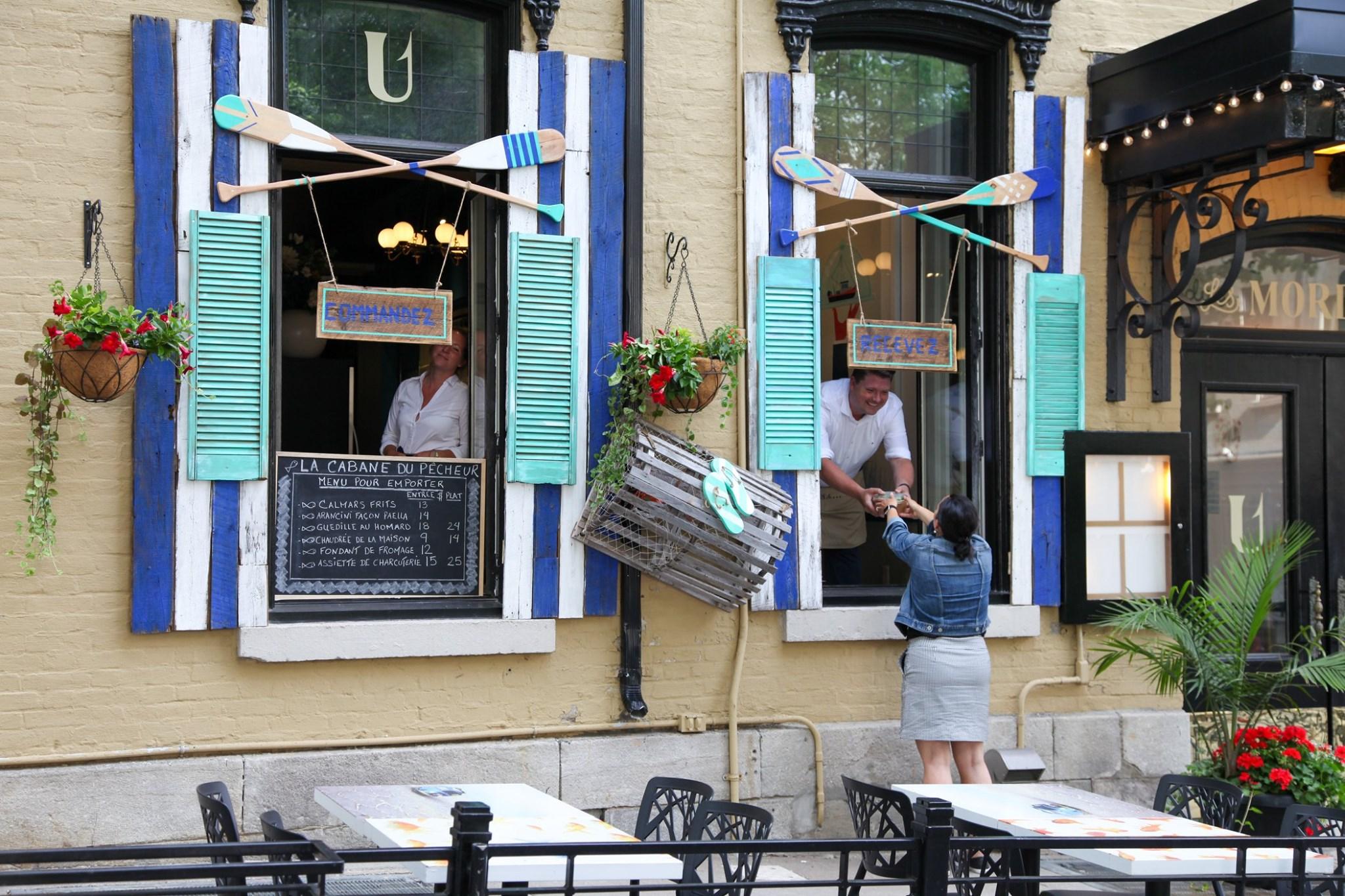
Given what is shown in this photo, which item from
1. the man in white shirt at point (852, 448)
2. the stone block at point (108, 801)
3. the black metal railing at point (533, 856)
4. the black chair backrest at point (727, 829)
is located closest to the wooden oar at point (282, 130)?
the man in white shirt at point (852, 448)

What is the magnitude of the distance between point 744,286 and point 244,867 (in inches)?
194

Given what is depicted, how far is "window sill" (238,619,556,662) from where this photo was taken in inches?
276

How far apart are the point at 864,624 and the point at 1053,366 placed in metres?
1.78

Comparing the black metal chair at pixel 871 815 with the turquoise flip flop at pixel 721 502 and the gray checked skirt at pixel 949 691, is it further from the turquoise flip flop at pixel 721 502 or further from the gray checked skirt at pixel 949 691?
the turquoise flip flop at pixel 721 502

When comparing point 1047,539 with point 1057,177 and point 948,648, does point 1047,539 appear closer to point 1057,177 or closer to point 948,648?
point 948,648

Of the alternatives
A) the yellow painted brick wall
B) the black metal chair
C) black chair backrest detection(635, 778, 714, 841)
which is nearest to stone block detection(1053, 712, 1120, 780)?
the yellow painted brick wall

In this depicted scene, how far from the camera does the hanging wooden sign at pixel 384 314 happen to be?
7.27 m

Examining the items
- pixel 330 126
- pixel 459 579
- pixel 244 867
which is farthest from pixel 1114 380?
pixel 244 867

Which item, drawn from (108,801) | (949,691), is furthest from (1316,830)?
(108,801)

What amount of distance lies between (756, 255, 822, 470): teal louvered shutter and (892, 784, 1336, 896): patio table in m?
2.13

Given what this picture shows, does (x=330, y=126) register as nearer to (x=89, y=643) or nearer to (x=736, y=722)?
(x=89, y=643)

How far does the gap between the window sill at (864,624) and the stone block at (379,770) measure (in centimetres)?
→ 141

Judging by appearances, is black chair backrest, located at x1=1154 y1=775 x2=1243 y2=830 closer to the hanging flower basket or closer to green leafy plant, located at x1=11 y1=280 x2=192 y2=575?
the hanging flower basket

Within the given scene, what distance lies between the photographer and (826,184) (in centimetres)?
814
